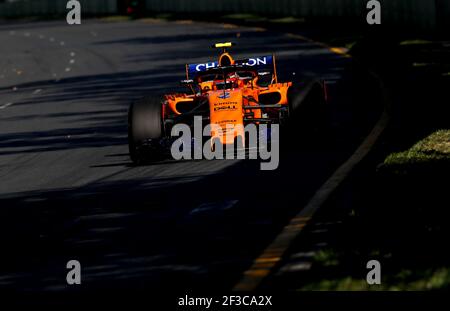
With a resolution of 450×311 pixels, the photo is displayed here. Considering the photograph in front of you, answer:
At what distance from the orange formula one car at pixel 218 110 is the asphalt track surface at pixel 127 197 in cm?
33

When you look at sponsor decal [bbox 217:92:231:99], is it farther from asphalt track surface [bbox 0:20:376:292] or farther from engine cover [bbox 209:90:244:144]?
asphalt track surface [bbox 0:20:376:292]

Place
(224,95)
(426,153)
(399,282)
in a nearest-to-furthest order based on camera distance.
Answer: (399,282) → (426,153) → (224,95)

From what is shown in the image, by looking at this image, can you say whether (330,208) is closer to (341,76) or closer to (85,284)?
(85,284)

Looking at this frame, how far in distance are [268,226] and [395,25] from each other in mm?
30403

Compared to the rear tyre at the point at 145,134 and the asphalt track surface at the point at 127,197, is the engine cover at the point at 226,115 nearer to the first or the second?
the asphalt track surface at the point at 127,197

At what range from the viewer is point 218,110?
16688 millimetres

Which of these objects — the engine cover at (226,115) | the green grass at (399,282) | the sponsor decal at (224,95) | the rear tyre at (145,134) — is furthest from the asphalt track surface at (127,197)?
the sponsor decal at (224,95)

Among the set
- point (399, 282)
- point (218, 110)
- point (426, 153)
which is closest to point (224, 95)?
point (218, 110)

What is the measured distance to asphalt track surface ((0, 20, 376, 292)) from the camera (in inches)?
397

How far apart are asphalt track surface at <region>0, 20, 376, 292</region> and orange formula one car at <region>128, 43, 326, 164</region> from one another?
333 mm

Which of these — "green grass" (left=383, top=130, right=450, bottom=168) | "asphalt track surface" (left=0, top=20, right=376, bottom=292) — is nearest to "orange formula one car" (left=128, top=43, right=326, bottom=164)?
"asphalt track surface" (left=0, top=20, right=376, bottom=292)

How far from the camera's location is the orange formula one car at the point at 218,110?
16.6m

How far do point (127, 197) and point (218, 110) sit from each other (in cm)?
306

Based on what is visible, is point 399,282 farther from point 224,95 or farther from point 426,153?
point 224,95
